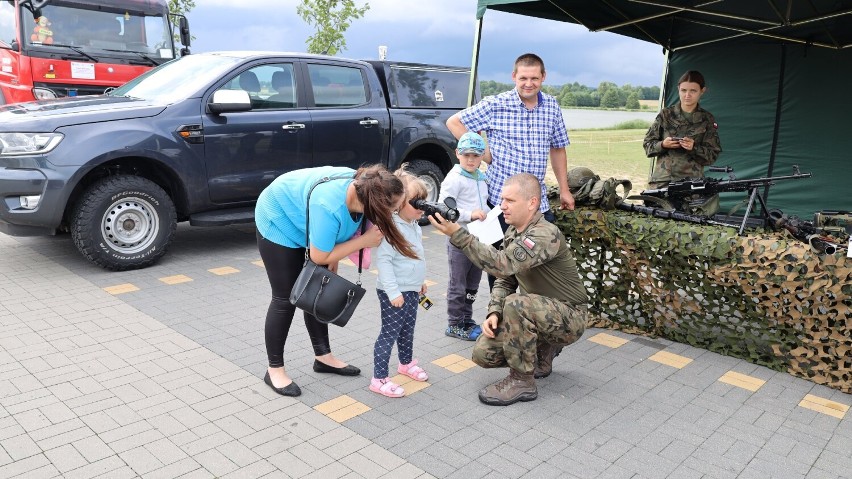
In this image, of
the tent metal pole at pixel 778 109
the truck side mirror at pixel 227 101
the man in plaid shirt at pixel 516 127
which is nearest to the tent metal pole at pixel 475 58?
the man in plaid shirt at pixel 516 127

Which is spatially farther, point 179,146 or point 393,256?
point 179,146

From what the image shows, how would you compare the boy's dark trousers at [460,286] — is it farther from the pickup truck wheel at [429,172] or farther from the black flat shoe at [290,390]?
the pickup truck wheel at [429,172]

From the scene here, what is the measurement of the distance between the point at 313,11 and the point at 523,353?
618 inches

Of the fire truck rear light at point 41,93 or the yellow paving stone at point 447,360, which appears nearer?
the yellow paving stone at point 447,360

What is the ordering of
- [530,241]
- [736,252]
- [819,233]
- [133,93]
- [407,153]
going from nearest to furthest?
[530,241] → [736,252] → [819,233] → [133,93] → [407,153]

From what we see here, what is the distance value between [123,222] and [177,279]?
745 mm

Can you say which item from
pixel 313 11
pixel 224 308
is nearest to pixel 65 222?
pixel 224 308

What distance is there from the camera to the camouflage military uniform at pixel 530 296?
352cm

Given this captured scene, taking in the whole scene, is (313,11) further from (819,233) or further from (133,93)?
(819,233)

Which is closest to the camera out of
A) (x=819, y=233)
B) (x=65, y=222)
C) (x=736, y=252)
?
(x=736, y=252)

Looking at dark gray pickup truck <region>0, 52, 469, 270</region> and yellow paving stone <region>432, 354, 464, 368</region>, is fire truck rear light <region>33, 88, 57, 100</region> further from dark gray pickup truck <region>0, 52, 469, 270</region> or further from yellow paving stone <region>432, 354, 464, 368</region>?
yellow paving stone <region>432, 354, 464, 368</region>

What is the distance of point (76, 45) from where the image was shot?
30.4ft

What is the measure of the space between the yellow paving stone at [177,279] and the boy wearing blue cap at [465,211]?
98.6 inches

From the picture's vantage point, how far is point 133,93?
22.0 ft
